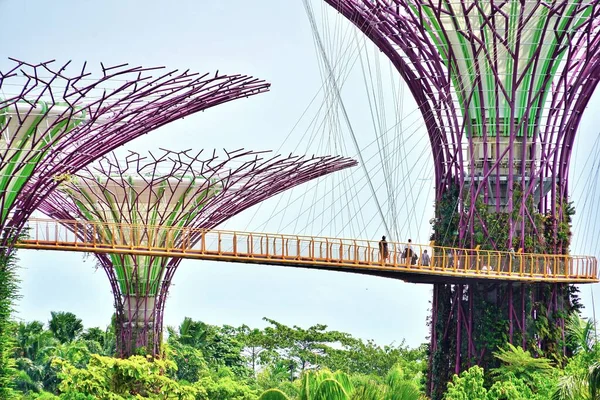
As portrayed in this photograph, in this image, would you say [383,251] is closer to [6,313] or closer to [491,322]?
[491,322]

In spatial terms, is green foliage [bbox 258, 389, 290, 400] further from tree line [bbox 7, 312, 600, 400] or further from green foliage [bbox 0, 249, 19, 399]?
green foliage [bbox 0, 249, 19, 399]

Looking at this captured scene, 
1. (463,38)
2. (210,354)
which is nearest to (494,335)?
(463,38)

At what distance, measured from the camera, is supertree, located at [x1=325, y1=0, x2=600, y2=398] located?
2133 inches

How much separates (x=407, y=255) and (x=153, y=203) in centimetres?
1602

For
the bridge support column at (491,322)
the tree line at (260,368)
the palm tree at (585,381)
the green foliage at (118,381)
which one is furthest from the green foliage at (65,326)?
the palm tree at (585,381)

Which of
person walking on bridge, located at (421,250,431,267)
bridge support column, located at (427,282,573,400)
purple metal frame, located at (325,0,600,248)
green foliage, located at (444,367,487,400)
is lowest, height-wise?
green foliage, located at (444,367,487,400)

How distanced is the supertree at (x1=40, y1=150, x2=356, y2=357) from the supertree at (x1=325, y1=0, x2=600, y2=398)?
743cm

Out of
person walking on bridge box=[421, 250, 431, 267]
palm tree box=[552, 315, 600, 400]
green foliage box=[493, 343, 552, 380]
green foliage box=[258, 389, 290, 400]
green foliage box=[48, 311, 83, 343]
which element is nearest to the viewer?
palm tree box=[552, 315, 600, 400]

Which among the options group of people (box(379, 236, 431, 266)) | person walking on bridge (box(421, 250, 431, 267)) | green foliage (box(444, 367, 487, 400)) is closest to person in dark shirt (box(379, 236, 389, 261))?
group of people (box(379, 236, 431, 266))

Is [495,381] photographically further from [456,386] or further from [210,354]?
[210,354]

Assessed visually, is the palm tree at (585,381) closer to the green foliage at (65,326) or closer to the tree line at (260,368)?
the tree line at (260,368)

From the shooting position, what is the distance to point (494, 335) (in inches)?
2190

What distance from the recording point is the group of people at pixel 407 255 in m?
51.4

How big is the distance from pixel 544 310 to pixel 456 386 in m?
7.52
